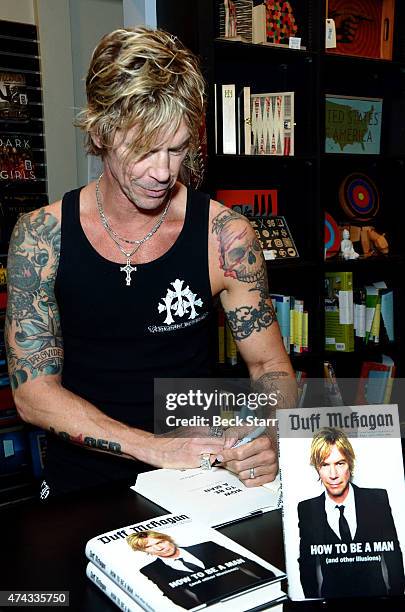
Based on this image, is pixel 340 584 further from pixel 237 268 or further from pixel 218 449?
pixel 237 268

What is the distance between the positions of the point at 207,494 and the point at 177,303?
54 cm

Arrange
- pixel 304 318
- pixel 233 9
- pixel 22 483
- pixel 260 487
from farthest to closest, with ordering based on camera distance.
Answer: pixel 22 483 → pixel 304 318 → pixel 233 9 → pixel 260 487

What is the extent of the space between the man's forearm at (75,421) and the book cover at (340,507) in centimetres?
52

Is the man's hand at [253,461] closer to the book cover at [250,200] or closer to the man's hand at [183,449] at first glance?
the man's hand at [183,449]

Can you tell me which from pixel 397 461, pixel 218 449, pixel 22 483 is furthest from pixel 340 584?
pixel 22 483

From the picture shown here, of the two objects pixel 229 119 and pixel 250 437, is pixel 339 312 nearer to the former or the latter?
pixel 229 119

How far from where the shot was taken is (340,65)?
3.36 meters

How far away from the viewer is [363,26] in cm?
346

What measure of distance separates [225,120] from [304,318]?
101 centimetres

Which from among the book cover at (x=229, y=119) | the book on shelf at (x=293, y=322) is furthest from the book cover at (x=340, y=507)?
the book on shelf at (x=293, y=322)

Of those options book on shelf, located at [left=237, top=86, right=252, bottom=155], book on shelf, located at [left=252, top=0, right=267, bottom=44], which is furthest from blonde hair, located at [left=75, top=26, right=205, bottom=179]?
book on shelf, located at [left=252, top=0, right=267, bottom=44]

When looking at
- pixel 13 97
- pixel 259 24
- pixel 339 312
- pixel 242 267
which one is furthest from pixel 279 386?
pixel 13 97

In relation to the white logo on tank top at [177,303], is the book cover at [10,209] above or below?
above

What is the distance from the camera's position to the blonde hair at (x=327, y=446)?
0.89 m
